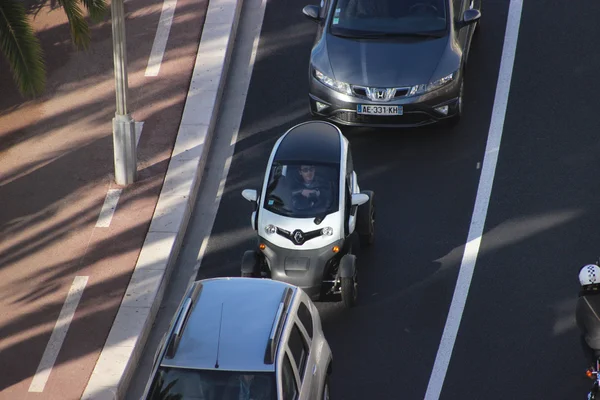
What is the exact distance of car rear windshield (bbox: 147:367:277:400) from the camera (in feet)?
36.8

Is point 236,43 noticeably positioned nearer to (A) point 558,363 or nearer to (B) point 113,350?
(B) point 113,350

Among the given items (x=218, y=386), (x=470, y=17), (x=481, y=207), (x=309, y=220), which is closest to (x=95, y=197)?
(x=309, y=220)

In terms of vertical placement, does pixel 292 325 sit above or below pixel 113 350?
A: above

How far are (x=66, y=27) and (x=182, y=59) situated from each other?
2.34m

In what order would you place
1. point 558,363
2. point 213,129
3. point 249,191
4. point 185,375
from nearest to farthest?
point 185,375
point 558,363
point 249,191
point 213,129

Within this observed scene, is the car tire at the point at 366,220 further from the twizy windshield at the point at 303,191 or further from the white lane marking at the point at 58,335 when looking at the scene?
the white lane marking at the point at 58,335

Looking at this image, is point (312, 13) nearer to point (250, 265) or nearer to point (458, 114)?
point (458, 114)

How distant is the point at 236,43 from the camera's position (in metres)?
19.9

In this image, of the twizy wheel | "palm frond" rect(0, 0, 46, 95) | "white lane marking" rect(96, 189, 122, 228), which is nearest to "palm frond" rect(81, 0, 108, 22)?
"palm frond" rect(0, 0, 46, 95)

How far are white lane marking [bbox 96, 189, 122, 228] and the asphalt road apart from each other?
47.2 inches

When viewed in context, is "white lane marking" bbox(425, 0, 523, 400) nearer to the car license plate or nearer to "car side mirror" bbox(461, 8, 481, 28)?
"car side mirror" bbox(461, 8, 481, 28)

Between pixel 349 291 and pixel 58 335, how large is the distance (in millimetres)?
3685

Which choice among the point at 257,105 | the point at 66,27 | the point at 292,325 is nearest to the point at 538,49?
the point at 257,105

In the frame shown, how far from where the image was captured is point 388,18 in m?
17.8
